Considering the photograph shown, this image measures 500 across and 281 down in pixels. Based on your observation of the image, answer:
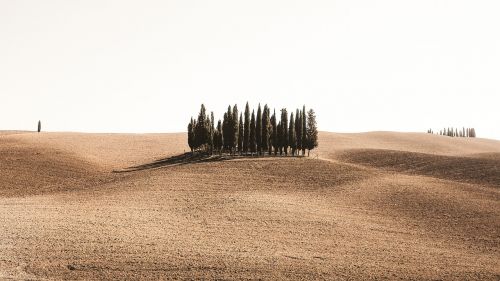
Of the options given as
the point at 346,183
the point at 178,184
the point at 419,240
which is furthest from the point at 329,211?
the point at 178,184

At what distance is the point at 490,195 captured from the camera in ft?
158

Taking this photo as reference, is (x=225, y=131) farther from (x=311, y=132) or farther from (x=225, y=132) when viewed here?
(x=311, y=132)

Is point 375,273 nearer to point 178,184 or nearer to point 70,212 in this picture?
point 70,212

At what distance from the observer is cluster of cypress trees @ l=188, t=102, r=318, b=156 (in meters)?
80.2

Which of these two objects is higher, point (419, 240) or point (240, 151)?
point (240, 151)

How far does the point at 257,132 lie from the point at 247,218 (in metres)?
43.9

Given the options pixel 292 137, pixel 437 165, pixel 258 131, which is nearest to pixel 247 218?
pixel 437 165

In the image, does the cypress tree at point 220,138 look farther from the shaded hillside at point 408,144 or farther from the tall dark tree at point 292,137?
the shaded hillside at point 408,144

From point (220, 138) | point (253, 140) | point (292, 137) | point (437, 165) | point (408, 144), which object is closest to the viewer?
point (437, 165)

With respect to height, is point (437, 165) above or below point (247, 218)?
above

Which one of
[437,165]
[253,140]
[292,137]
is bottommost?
[437,165]

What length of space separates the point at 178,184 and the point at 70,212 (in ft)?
50.0

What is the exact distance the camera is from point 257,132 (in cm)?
8069

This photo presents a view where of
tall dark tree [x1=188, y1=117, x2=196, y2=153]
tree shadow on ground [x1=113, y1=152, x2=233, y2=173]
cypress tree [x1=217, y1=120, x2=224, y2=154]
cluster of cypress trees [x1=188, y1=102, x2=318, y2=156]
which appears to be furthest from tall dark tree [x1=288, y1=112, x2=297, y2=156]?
tall dark tree [x1=188, y1=117, x2=196, y2=153]
